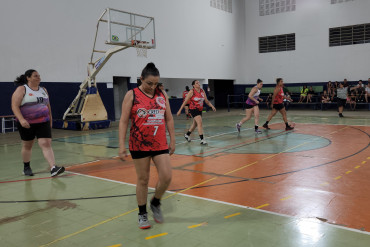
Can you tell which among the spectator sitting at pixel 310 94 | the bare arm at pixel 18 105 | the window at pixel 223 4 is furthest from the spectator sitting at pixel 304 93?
the bare arm at pixel 18 105

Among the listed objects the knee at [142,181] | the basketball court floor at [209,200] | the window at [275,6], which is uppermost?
the window at [275,6]

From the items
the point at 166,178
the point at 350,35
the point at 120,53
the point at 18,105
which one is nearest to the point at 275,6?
the point at 350,35

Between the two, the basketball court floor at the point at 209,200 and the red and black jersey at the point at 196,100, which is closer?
the basketball court floor at the point at 209,200

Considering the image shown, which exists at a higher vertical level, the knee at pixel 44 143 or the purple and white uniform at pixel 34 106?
the purple and white uniform at pixel 34 106

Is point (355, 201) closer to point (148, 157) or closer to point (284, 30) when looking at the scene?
point (148, 157)

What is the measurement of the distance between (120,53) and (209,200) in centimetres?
1549

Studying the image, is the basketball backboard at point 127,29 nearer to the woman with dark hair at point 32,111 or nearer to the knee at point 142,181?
the woman with dark hair at point 32,111

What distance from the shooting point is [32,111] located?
6.07m

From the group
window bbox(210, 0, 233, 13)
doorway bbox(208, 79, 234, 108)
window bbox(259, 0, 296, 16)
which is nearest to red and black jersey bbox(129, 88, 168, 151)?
window bbox(210, 0, 233, 13)

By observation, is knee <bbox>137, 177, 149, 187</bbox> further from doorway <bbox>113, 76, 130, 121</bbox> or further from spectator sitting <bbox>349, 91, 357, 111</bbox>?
spectator sitting <bbox>349, 91, 357, 111</bbox>

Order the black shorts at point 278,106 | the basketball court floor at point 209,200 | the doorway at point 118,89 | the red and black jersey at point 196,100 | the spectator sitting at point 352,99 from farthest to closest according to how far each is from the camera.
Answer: the spectator sitting at point 352,99
the doorway at point 118,89
the black shorts at point 278,106
the red and black jersey at point 196,100
the basketball court floor at point 209,200

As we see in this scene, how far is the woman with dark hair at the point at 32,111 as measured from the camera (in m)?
5.88

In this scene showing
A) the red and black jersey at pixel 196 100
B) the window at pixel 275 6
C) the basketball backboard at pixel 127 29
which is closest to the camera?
the red and black jersey at pixel 196 100

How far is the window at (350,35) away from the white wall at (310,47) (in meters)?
0.28
